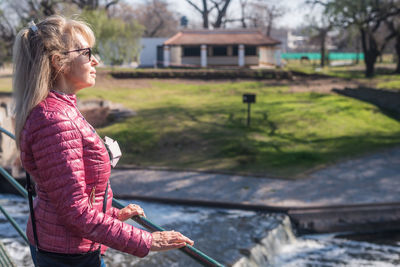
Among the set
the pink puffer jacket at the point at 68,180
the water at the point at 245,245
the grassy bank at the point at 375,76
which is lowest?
the water at the point at 245,245

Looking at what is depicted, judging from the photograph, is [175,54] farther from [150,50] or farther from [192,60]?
[150,50]

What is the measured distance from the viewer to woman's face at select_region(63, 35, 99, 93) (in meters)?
1.87

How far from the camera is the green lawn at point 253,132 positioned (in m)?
10.9

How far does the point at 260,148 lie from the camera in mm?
11711

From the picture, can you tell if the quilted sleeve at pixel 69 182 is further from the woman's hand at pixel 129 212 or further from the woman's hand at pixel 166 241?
the woman's hand at pixel 129 212

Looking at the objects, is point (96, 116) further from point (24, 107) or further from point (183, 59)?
point (183, 59)

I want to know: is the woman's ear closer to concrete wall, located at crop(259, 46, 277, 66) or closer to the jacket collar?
the jacket collar

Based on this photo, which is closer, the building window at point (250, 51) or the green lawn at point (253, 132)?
the green lawn at point (253, 132)

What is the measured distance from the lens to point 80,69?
6.25 ft

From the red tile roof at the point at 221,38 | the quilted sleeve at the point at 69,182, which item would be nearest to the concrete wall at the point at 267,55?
the red tile roof at the point at 221,38

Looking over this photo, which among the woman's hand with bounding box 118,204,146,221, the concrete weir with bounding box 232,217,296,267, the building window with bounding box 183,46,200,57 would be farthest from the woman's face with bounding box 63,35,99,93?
the building window with bounding box 183,46,200,57

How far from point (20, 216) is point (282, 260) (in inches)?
162

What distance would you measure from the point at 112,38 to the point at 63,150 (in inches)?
1160

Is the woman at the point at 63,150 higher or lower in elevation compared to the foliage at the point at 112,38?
lower
